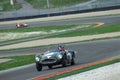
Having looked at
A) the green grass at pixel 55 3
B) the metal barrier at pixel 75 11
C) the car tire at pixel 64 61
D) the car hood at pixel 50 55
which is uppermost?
the car hood at pixel 50 55

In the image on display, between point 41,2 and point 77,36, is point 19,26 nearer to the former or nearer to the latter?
point 77,36

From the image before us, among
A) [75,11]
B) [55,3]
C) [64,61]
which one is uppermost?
[64,61]

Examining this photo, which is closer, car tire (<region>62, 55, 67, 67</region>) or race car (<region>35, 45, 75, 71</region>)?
race car (<region>35, 45, 75, 71</region>)

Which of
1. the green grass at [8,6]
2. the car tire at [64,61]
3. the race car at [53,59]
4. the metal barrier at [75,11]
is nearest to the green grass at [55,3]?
the green grass at [8,6]

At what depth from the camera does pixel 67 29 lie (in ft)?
189

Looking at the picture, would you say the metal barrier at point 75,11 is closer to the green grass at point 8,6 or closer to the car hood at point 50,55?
the green grass at point 8,6

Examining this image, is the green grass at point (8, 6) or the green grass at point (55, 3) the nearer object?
the green grass at point (55, 3)

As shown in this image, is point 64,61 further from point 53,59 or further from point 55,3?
point 55,3

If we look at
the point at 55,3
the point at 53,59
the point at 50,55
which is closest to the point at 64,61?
the point at 53,59

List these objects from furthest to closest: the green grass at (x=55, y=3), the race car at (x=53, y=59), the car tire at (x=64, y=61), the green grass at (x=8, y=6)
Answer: the green grass at (x=8, y=6) < the green grass at (x=55, y=3) < the car tire at (x=64, y=61) < the race car at (x=53, y=59)

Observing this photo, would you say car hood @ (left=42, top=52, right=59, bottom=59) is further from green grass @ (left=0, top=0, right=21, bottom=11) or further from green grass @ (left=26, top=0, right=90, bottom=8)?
green grass @ (left=0, top=0, right=21, bottom=11)

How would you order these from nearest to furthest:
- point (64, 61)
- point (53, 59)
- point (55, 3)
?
point (53, 59) < point (64, 61) < point (55, 3)

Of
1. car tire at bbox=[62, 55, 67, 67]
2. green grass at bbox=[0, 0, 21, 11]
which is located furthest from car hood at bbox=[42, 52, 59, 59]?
green grass at bbox=[0, 0, 21, 11]

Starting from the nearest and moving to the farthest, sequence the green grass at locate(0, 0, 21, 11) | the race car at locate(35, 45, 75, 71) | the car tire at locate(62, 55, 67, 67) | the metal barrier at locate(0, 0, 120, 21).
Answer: the race car at locate(35, 45, 75, 71) < the car tire at locate(62, 55, 67, 67) < the metal barrier at locate(0, 0, 120, 21) < the green grass at locate(0, 0, 21, 11)
